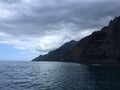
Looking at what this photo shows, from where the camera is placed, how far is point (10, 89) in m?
57.2

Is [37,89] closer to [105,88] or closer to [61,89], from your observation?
[61,89]

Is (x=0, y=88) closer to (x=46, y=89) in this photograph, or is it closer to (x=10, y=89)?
(x=10, y=89)

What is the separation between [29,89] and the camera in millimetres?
58375

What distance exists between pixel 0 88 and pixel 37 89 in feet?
28.3

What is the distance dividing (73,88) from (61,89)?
3.25 metres

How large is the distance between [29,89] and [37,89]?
1920 millimetres

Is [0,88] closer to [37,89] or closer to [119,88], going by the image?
[37,89]

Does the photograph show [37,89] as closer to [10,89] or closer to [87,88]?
[10,89]

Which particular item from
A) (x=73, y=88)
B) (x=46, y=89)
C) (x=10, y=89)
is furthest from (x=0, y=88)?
(x=73, y=88)

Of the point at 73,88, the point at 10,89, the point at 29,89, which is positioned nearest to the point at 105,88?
the point at 73,88

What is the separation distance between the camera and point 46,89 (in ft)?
193

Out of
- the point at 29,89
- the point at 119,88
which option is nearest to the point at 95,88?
the point at 119,88

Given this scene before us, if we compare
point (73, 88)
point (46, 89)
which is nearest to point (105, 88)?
point (73, 88)

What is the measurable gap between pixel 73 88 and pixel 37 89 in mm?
8593
